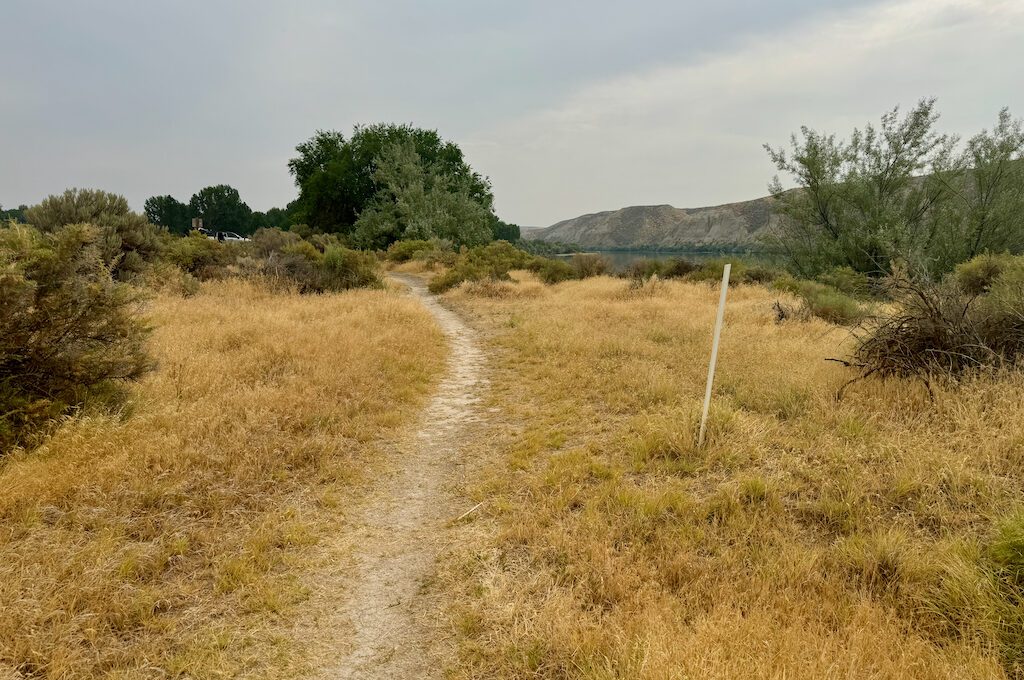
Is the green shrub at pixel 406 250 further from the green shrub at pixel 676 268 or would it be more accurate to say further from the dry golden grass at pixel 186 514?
the dry golden grass at pixel 186 514

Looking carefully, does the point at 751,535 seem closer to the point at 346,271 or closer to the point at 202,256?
the point at 346,271

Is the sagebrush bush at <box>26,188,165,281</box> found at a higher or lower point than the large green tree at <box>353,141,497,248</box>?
lower

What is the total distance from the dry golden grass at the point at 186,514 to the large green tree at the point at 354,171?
4046 centimetres

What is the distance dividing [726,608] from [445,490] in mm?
2931

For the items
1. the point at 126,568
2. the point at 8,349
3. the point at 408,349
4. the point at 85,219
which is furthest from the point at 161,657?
the point at 85,219

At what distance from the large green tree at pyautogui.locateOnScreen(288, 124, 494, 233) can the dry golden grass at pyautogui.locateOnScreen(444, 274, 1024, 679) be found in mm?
42246

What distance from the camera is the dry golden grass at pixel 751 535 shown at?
2678 millimetres

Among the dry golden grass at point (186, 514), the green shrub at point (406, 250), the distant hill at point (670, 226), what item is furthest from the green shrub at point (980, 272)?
the distant hill at point (670, 226)

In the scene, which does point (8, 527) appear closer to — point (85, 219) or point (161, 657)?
point (161, 657)

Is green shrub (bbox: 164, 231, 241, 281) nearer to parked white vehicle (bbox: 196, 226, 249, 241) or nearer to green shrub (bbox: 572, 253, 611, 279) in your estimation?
parked white vehicle (bbox: 196, 226, 249, 241)

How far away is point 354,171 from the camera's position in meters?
47.8

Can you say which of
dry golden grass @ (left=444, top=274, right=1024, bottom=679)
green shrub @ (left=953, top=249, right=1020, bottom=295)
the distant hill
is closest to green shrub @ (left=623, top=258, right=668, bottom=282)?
green shrub @ (left=953, top=249, right=1020, bottom=295)

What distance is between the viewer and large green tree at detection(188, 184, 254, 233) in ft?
293

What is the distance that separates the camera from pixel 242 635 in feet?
10.0
